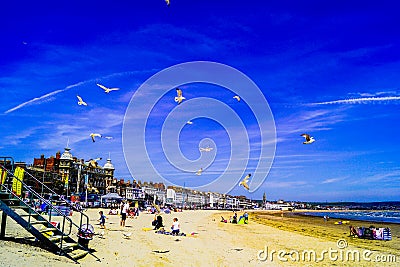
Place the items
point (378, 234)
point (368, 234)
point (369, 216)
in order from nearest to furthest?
1. point (378, 234)
2. point (368, 234)
3. point (369, 216)

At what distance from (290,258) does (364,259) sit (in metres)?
3.97

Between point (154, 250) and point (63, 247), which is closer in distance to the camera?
point (63, 247)

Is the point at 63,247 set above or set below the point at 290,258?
above

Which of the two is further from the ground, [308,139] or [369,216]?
[308,139]

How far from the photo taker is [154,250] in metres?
15.2

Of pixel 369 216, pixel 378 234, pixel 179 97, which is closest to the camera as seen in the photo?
pixel 179 97

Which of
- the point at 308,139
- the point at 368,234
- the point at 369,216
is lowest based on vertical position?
the point at 369,216

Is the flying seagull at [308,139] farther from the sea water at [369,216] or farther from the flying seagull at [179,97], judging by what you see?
the sea water at [369,216]

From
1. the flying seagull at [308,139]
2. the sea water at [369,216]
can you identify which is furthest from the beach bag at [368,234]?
the sea water at [369,216]

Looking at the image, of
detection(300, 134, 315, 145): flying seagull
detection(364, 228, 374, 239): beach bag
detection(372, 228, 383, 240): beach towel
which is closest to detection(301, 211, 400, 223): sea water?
detection(364, 228, 374, 239): beach bag

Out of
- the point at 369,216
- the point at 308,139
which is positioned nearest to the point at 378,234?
the point at 308,139

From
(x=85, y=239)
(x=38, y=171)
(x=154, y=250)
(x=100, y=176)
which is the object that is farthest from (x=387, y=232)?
(x=100, y=176)

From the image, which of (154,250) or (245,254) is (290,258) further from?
(154,250)

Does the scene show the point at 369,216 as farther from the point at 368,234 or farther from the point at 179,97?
the point at 179,97
